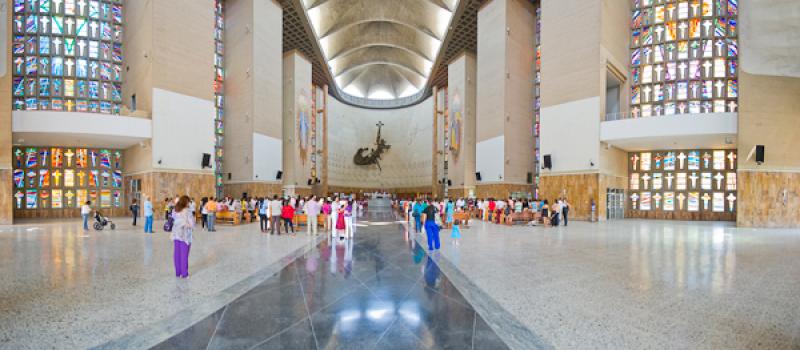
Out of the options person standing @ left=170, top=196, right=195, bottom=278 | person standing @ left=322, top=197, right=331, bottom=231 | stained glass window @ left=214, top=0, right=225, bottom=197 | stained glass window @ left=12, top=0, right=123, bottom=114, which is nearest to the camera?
person standing @ left=170, top=196, right=195, bottom=278

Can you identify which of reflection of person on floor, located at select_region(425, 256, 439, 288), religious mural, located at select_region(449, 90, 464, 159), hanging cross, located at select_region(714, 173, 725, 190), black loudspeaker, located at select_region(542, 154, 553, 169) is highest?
religious mural, located at select_region(449, 90, 464, 159)

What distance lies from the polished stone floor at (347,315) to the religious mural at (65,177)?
714 inches

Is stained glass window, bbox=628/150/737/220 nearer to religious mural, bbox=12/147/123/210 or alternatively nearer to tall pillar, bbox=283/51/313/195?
tall pillar, bbox=283/51/313/195

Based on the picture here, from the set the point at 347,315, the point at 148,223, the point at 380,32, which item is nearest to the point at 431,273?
the point at 347,315

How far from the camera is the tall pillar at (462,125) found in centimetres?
2820

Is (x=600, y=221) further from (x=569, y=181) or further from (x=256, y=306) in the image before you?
(x=256, y=306)

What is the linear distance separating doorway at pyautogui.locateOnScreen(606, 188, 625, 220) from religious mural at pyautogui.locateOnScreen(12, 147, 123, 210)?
24.8 m

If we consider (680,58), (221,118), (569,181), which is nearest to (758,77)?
(680,58)

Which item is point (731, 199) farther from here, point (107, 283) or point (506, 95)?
point (107, 283)

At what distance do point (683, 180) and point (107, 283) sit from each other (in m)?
23.5

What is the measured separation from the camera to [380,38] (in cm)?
3472

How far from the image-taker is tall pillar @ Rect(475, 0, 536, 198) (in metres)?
22.1

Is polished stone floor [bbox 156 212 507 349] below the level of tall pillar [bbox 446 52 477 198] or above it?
below

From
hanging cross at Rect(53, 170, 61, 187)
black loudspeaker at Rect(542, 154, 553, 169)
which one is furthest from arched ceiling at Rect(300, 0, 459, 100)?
hanging cross at Rect(53, 170, 61, 187)
